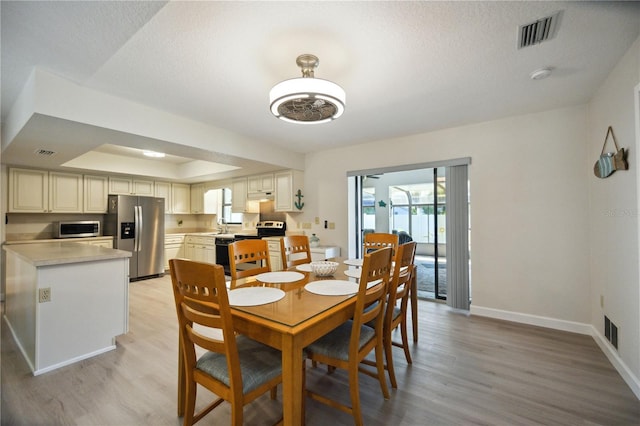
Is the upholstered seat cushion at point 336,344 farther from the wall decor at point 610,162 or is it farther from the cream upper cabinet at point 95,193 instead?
the cream upper cabinet at point 95,193

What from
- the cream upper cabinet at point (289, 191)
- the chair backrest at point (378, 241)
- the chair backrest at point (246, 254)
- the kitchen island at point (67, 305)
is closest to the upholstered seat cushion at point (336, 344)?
the chair backrest at point (246, 254)

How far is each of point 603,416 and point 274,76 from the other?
3141 millimetres

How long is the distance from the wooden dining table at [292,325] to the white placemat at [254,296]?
0.13 feet

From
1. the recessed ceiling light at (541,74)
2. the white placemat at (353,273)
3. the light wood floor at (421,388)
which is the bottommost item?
the light wood floor at (421,388)

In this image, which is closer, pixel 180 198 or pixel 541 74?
pixel 541 74

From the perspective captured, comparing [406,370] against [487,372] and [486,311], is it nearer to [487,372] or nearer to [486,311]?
[487,372]

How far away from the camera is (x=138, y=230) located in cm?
515

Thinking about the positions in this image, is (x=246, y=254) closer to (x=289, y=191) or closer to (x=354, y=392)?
(x=354, y=392)

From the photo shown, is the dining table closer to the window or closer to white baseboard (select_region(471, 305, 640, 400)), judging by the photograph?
white baseboard (select_region(471, 305, 640, 400))

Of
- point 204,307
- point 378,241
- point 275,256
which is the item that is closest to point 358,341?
point 204,307

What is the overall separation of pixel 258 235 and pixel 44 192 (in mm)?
3477

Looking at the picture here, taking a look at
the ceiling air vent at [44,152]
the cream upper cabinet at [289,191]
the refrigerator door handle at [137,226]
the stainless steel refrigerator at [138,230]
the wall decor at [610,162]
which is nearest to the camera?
the wall decor at [610,162]

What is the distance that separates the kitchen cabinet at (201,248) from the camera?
5.71m

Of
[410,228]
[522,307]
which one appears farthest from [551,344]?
[410,228]
